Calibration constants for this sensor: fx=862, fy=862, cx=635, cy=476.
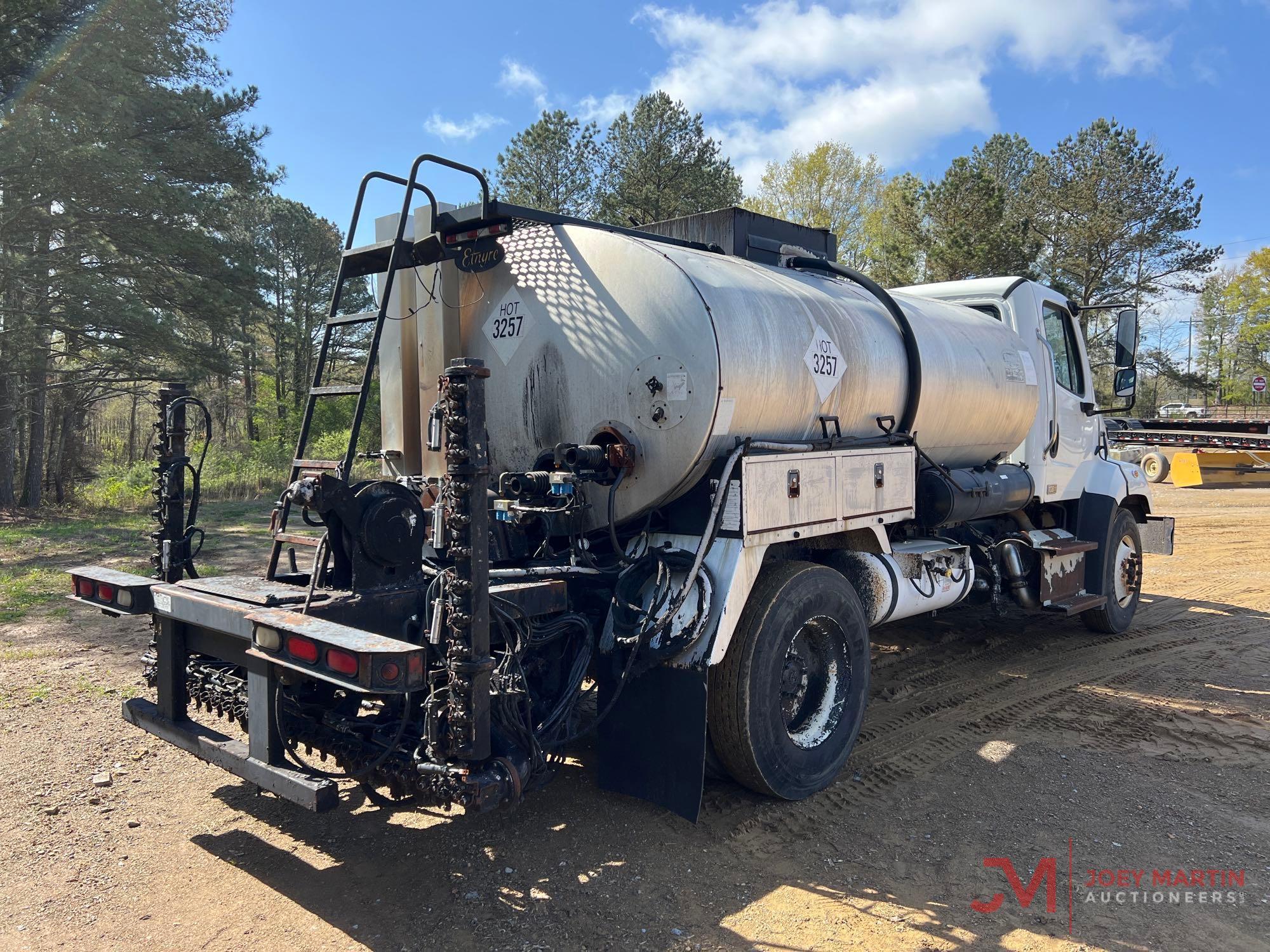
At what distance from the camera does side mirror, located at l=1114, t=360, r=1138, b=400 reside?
24.5ft

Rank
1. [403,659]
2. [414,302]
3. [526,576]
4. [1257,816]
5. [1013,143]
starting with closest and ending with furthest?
1. [403,659]
2. [526,576]
3. [1257,816]
4. [414,302]
5. [1013,143]

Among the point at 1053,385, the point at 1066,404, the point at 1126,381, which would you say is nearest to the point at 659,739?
the point at 1053,385

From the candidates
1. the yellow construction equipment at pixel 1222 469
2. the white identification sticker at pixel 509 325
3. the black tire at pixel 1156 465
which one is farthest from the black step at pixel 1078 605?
the yellow construction equipment at pixel 1222 469

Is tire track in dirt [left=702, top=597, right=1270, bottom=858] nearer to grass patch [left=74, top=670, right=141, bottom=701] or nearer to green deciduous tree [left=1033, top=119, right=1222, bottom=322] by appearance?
grass patch [left=74, top=670, right=141, bottom=701]

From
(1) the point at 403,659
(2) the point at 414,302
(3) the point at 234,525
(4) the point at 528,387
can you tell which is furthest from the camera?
(3) the point at 234,525

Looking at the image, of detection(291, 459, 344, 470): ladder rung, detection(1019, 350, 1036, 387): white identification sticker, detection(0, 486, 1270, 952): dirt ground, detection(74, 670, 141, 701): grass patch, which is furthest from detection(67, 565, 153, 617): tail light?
detection(1019, 350, 1036, 387): white identification sticker

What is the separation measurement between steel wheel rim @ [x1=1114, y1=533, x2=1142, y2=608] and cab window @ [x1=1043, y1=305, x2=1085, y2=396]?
149 centimetres

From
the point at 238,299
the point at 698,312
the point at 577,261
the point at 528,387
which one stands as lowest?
the point at 528,387

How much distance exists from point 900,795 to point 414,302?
3.68 metres

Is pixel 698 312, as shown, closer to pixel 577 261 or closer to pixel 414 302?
pixel 577 261

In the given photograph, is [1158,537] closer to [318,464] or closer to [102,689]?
[318,464]

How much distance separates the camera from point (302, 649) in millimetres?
3066

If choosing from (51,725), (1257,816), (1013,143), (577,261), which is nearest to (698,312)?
(577,261)

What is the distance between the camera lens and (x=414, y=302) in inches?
191
